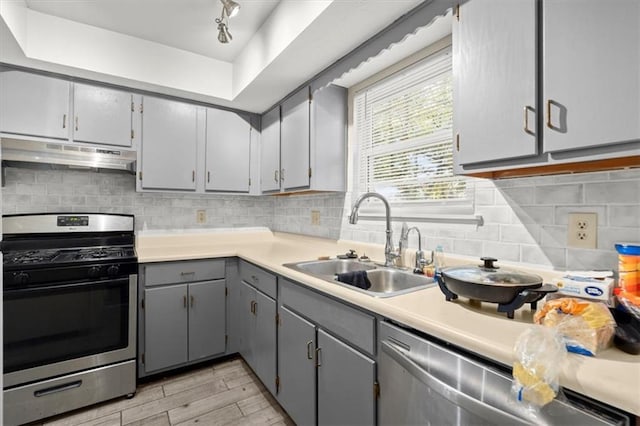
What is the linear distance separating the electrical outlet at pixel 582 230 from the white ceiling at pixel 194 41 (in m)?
1.13

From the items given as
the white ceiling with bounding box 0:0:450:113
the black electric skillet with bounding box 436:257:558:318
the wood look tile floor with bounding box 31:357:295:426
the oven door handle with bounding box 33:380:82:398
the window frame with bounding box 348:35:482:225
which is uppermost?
the white ceiling with bounding box 0:0:450:113

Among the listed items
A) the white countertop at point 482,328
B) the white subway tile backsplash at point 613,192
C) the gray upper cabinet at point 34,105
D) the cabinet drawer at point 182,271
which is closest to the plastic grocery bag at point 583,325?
the white countertop at point 482,328

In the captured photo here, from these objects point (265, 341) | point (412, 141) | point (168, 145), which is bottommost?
point (265, 341)

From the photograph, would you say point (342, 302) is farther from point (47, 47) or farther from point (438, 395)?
point (47, 47)

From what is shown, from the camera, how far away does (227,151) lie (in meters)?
2.84

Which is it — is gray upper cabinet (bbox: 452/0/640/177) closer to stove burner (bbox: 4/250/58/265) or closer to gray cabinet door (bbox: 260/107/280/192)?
gray cabinet door (bbox: 260/107/280/192)

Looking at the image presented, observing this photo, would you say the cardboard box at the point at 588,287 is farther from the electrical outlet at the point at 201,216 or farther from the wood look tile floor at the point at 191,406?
the electrical outlet at the point at 201,216

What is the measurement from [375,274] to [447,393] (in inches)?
35.3

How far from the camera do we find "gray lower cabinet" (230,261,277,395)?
1918 millimetres

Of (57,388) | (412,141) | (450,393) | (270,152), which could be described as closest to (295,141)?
(270,152)

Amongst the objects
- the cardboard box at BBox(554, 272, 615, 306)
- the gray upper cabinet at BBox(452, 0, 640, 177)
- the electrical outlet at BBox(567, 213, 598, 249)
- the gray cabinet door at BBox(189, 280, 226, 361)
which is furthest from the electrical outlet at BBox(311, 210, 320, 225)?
the cardboard box at BBox(554, 272, 615, 306)

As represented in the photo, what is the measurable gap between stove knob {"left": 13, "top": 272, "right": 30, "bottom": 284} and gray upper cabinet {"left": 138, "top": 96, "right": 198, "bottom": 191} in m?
0.94

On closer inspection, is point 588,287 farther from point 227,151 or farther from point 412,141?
point 227,151

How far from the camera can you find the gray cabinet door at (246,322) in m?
2.20
